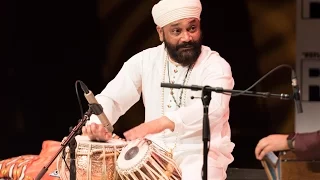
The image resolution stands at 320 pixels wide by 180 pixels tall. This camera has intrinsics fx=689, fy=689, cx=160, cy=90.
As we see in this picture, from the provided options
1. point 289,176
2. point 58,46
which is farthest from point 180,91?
point 58,46

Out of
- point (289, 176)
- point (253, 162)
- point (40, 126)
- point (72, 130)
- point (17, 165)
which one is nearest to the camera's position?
point (289, 176)

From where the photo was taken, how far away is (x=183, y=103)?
4.75 meters

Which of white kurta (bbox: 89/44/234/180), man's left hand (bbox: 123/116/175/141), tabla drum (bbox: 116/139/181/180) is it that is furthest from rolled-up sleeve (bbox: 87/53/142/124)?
man's left hand (bbox: 123/116/175/141)

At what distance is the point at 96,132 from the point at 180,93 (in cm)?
69

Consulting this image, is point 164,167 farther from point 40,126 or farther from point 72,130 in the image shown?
point 40,126

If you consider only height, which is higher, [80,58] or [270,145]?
[80,58]

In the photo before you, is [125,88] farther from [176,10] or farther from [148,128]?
[148,128]

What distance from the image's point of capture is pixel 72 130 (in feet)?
13.5

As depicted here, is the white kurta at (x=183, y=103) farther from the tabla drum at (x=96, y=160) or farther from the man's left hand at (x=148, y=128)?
the tabla drum at (x=96, y=160)

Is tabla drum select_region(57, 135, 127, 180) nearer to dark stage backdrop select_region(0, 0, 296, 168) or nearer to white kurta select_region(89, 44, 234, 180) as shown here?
white kurta select_region(89, 44, 234, 180)

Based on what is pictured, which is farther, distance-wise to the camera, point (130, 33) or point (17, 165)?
point (130, 33)

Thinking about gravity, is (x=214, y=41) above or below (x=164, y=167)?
above

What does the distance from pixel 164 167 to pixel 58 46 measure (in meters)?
3.18

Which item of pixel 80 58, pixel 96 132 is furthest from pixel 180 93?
pixel 80 58
